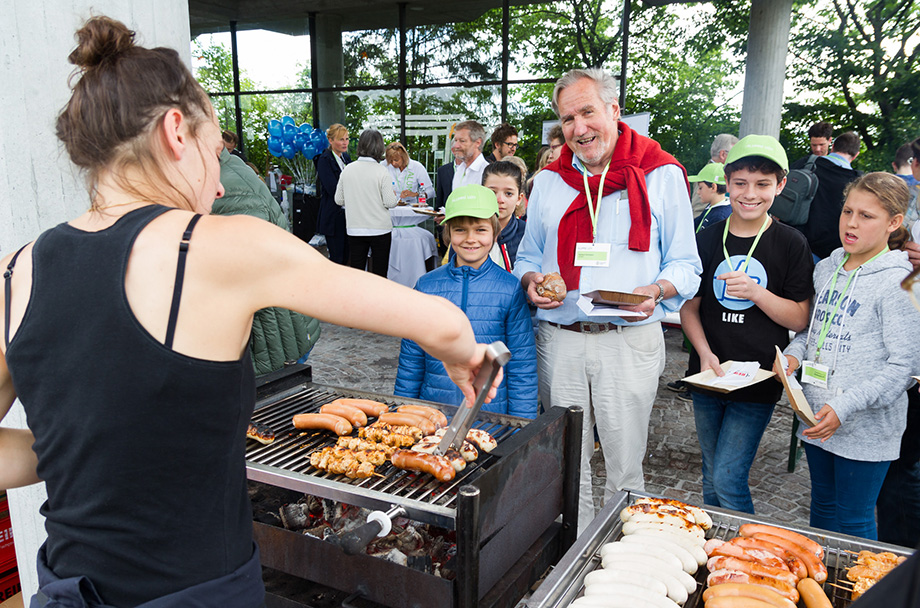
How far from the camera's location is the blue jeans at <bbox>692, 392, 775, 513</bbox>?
10.0 feet

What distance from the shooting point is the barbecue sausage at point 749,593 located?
1802 mm

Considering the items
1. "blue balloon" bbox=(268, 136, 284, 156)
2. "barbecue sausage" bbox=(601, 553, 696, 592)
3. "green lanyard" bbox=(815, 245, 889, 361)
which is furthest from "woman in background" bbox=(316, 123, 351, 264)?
"barbecue sausage" bbox=(601, 553, 696, 592)

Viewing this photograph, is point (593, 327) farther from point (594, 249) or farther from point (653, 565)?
point (653, 565)

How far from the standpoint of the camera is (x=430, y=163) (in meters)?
13.2

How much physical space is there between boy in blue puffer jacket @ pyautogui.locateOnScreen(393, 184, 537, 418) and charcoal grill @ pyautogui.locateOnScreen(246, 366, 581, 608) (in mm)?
475

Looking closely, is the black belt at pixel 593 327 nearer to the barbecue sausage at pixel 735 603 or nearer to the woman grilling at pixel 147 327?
the barbecue sausage at pixel 735 603

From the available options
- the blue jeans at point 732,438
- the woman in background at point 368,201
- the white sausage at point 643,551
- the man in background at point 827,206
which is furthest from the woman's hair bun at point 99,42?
the woman in background at point 368,201

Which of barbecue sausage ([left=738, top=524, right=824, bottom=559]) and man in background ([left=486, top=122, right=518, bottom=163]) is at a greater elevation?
man in background ([left=486, top=122, right=518, bottom=163])

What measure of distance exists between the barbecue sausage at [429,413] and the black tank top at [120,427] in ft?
4.63

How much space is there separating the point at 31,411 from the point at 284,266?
0.61 metres

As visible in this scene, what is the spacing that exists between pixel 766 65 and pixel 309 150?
26.2ft

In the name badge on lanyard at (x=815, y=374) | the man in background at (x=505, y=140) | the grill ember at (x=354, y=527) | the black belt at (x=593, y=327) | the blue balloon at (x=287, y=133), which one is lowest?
the grill ember at (x=354, y=527)

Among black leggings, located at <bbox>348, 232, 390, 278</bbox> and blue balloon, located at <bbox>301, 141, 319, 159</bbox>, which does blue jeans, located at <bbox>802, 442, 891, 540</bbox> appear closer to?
black leggings, located at <bbox>348, 232, 390, 278</bbox>

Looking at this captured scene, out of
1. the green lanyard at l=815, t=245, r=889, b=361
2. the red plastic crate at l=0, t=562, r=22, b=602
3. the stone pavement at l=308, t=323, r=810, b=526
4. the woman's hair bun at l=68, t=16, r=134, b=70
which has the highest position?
the woman's hair bun at l=68, t=16, r=134, b=70
